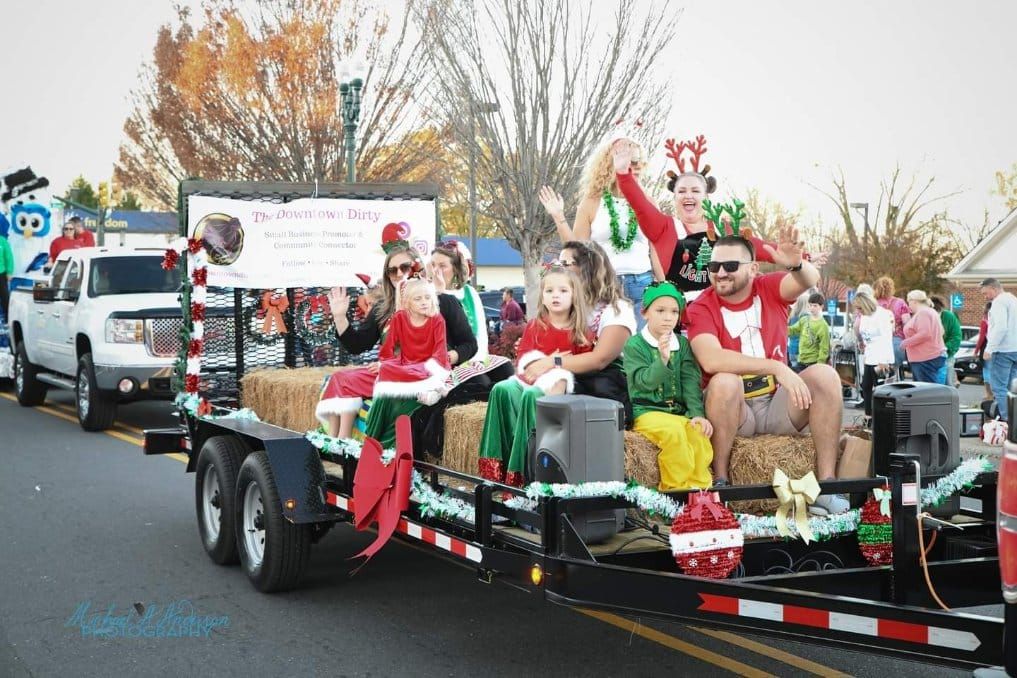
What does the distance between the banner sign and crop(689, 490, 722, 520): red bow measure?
15.0ft

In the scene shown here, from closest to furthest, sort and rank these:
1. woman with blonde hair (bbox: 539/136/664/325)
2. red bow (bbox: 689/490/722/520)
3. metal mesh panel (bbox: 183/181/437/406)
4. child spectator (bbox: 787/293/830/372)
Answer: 1. red bow (bbox: 689/490/722/520)
2. woman with blonde hair (bbox: 539/136/664/325)
3. metal mesh panel (bbox: 183/181/437/406)
4. child spectator (bbox: 787/293/830/372)

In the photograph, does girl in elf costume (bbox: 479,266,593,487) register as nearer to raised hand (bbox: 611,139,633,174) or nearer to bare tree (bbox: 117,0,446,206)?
raised hand (bbox: 611,139,633,174)

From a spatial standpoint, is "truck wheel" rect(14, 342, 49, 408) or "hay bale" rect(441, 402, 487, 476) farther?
"truck wheel" rect(14, 342, 49, 408)

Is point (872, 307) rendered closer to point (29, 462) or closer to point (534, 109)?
point (534, 109)

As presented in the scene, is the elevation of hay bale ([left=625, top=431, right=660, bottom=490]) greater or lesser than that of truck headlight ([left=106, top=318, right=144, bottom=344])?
lesser

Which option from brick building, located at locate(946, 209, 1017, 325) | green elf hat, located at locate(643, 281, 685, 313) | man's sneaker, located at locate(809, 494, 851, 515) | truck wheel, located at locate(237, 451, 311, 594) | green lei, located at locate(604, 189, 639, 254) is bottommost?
truck wheel, located at locate(237, 451, 311, 594)

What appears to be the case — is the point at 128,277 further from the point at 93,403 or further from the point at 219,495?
the point at 219,495

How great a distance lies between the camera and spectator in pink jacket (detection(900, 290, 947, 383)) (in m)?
14.3

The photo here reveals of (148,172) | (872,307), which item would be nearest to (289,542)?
(872,307)

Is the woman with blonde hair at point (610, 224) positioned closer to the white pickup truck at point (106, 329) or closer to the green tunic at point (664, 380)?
the green tunic at point (664, 380)

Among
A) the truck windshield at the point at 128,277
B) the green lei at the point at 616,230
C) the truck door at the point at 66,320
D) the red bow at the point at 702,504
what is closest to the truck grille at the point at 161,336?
the truck windshield at the point at 128,277

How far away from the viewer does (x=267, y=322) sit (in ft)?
27.2

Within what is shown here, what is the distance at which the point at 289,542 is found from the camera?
5.95 meters

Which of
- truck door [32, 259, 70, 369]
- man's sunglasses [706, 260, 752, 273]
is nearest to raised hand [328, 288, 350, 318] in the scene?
man's sunglasses [706, 260, 752, 273]
